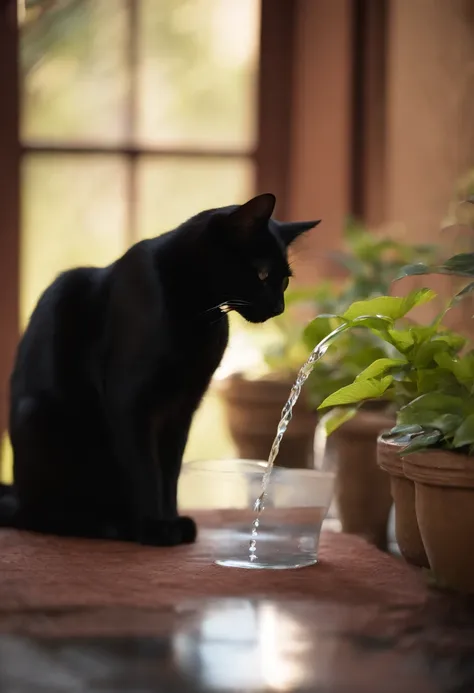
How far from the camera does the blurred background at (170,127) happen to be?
101 inches

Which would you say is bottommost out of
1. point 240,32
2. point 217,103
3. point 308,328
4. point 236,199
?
point 308,328

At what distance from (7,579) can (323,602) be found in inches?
15.1

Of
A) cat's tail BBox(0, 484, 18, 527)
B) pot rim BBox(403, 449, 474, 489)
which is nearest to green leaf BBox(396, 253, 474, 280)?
pot rim BBox(403, 449, 474, 489)

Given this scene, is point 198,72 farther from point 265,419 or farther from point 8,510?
point 8,510

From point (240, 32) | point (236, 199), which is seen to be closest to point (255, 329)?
point (236, 199)

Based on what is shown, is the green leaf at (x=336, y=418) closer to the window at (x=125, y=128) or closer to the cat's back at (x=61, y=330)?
the cat's back at (x=61, y=330)

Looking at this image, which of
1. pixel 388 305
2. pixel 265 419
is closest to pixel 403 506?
pixel 388 305

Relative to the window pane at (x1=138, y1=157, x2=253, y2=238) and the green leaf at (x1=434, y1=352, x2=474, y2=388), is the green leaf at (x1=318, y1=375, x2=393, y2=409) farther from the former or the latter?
the window pane at (x1=138, y1=157, x2=253, y2=238)

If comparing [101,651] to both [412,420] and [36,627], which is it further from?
[412,420]

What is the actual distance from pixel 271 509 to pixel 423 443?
0.92 ft

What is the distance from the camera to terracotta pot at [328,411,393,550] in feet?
5.54

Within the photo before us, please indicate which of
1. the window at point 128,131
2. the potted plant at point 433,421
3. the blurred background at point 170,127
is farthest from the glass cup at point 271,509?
the window at point 128,131

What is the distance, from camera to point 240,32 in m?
2.65

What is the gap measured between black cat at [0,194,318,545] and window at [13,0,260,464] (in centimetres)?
108
